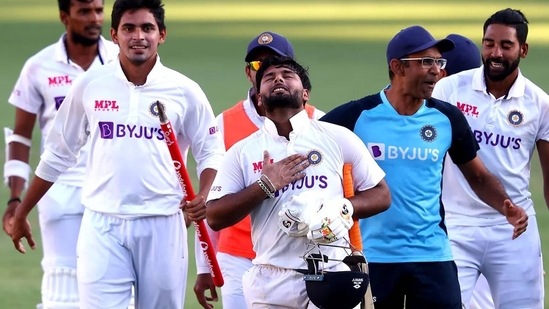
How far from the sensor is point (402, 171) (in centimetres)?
802

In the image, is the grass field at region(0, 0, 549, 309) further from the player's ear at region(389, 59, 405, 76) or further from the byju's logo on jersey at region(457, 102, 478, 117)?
the player's ear at region(389, 59, 405, 76)

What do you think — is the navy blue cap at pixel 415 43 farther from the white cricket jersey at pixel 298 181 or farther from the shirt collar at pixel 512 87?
the shirt collar at pixel 512 87

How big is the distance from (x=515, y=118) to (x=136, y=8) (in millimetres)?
2415

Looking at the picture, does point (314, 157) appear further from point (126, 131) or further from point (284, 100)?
point (126, 131)

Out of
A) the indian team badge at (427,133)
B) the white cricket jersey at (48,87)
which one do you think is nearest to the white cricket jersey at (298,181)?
the indian team badge at (427,133)

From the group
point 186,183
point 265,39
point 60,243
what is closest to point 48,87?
point 60,243

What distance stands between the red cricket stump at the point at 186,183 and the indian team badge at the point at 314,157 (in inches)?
37.6

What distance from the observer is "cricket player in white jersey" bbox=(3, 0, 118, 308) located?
33.0 feet

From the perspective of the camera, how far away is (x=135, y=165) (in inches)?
325

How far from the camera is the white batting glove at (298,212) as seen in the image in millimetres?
6965

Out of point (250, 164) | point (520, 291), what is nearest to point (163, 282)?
point (250, 164)

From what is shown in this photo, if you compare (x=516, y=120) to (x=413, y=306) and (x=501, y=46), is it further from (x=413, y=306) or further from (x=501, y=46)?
(x=413, y=306)

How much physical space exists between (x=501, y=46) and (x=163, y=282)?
256cm

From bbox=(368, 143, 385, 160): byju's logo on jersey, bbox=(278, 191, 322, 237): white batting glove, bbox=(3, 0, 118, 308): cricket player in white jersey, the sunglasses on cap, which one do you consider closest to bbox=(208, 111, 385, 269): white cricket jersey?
bbox=(278, 191, 322, 237): white batting glove
